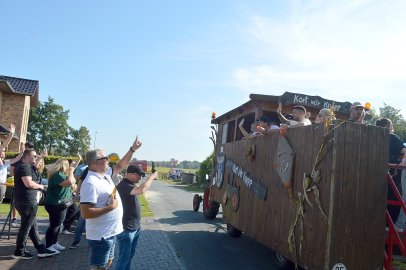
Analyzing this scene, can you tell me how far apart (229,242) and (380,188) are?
4.90 meters

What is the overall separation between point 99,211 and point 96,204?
103 millimetres

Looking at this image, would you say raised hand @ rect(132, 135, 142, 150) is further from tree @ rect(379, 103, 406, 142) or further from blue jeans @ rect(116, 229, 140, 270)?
tree @ rect(379, 103, 406, 142)

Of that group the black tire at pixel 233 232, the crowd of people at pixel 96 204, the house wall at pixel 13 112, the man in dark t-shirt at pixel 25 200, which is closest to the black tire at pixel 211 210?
the black tire at pixel 233 232

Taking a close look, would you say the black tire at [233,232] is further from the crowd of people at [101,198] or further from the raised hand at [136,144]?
the raised hand at [136,144]

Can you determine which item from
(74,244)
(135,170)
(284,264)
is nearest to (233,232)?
(284,264)

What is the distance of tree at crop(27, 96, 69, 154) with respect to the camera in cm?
6144

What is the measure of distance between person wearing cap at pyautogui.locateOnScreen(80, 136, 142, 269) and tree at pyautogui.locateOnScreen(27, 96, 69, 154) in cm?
6163

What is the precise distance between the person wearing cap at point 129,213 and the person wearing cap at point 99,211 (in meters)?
0.51

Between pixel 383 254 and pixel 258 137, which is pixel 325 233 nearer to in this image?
pixel 383 254

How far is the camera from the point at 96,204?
387 centimetres

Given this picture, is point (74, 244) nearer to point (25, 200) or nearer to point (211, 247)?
point (25, 200)

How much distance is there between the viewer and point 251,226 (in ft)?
21.3

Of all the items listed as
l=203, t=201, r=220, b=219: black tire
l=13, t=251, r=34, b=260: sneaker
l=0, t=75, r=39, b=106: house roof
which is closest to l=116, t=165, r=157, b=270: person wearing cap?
l=13, t=251, r=34, b=260: sneaker

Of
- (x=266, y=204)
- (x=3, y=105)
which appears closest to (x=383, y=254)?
(x=266, y=204)
